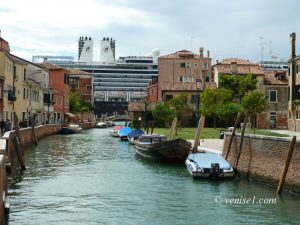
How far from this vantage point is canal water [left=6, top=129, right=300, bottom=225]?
15.9 meters

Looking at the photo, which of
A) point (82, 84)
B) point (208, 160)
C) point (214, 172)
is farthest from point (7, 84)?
point (82, 84)

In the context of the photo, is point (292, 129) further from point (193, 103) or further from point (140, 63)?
point (140, 63)

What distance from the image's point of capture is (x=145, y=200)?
60.8ft

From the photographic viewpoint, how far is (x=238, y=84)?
176ft

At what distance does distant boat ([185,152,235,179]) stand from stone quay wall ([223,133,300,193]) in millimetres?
1017

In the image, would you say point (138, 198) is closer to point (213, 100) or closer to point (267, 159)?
point (267, 159)

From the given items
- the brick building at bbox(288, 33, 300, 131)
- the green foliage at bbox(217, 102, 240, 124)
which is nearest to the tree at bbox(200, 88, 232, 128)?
the green foliage at bbox(217, 102, 240, 124)

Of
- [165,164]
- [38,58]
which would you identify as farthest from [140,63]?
[165,164]

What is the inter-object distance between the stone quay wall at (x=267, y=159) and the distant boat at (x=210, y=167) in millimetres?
1017

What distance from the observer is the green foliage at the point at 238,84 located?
52344 mm

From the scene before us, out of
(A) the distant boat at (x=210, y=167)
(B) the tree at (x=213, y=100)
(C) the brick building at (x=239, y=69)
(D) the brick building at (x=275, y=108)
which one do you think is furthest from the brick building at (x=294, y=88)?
(A) the distant boat at (x=210, y=167)

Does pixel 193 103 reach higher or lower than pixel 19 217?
higher

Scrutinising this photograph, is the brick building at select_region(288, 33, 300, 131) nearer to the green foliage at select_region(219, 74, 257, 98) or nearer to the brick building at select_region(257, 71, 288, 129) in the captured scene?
the green foliage at select_region(219, 74, 257, 98)

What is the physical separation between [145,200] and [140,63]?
152764mm
